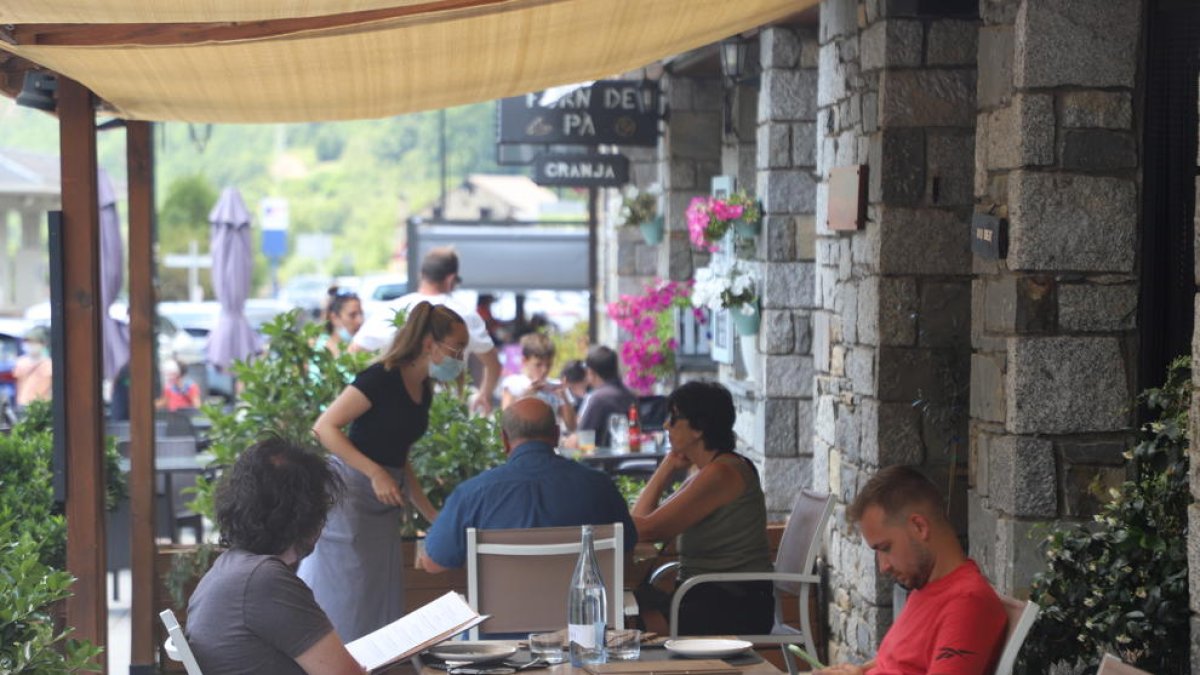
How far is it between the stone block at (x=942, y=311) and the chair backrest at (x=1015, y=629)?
84.6 inches

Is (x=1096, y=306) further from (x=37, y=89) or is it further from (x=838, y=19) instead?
(x=37, y=89)

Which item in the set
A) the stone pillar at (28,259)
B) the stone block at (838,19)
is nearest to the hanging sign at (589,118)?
the stone block at (838,19)

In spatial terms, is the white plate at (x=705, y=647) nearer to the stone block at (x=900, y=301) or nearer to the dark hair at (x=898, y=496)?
the dark hair at (x=898, y=496)

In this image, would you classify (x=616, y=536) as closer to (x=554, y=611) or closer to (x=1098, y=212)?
(x=554, y=611)

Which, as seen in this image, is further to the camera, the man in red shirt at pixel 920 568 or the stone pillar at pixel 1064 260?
the stone pillar at pixel 1064 260

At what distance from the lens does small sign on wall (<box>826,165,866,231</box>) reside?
5910mm

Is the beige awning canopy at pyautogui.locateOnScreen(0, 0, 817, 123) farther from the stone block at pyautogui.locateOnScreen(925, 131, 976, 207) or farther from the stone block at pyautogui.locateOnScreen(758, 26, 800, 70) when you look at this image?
the stone block at pyautogui.locateOnScreen(758, 26, 800, 70)

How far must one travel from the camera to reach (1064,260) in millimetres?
4746

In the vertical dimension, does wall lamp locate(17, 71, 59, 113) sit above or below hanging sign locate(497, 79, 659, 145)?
below

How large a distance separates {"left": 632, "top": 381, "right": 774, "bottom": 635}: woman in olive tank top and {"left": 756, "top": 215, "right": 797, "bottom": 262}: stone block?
268cm

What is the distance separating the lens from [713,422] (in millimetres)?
5742

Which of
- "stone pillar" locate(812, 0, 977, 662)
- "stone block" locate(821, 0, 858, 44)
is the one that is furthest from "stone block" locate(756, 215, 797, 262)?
"stone pillar" locate(812, 0, 977, 662)

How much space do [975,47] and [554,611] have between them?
2.34 m

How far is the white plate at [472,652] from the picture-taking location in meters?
4.11
